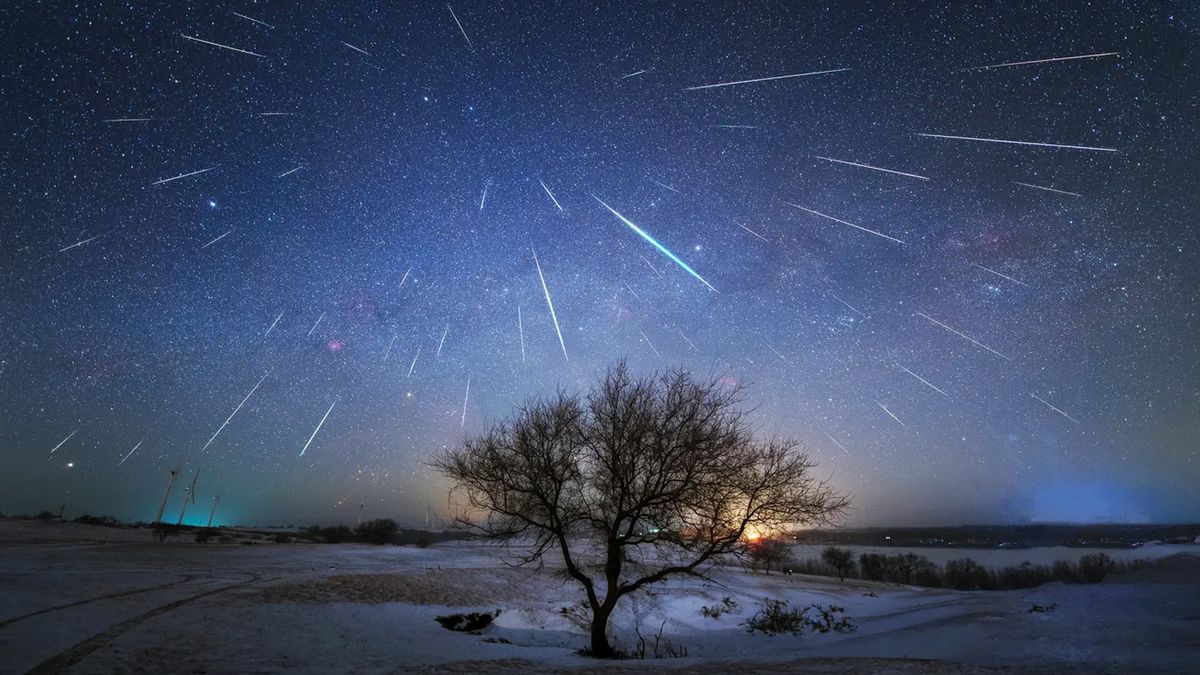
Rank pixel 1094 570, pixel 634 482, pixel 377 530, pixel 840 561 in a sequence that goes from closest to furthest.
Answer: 1. pixel 634 482
2. pixel 1094 570
3. pixel 840 561
4. pixel 377 530

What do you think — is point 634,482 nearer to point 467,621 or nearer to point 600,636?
point 600,636

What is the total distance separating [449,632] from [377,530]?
331ft

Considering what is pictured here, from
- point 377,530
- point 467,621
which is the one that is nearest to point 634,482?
point 467,621

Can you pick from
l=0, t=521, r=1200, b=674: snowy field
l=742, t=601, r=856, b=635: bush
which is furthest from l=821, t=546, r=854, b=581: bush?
l=742, t=601, r=856, b=635: bush

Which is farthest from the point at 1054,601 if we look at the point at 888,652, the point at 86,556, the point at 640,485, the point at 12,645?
the point at 86,556

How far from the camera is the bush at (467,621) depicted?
2416cm

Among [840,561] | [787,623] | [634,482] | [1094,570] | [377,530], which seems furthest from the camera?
[377,530]

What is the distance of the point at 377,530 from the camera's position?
360ft

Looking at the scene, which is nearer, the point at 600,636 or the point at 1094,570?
the point at 600,636

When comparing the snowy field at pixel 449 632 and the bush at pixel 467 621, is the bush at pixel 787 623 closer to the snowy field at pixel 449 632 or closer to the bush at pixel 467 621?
the snowy field at pixel 449 632

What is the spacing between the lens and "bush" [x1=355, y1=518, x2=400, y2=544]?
4092 inches

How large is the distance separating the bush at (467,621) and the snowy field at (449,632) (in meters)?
0.79

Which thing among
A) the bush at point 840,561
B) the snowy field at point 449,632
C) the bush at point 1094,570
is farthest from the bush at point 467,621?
the bush at point 840,561

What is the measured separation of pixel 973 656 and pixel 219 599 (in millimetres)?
29981
